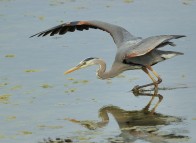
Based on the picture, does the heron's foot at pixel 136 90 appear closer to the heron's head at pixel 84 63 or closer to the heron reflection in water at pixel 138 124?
the heron reflection in water at pixel 138 124

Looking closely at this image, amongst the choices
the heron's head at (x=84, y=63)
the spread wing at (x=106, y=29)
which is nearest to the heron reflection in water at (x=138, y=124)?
the heron's head at (x=84, y=63)

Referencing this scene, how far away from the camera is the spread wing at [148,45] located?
1317cm

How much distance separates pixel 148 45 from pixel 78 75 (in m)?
1.68

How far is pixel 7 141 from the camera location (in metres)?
11.1

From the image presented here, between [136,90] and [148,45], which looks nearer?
[148,45]

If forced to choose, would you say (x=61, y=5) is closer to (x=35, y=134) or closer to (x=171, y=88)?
(x=171, y=88)

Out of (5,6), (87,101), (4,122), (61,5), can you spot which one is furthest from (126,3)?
(4,122)

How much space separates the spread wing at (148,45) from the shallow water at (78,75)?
1.97ft

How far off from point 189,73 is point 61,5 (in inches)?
242

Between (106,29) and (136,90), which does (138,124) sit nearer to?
(136,90)

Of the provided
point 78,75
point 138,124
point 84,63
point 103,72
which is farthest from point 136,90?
point 138,124

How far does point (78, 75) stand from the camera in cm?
1448

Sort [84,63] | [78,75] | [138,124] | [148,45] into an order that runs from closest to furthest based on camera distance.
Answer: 1. [138,124]
2. [148,45]
3. [84,63]
4. [78,75]

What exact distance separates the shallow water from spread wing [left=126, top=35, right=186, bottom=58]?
601 millimetres
